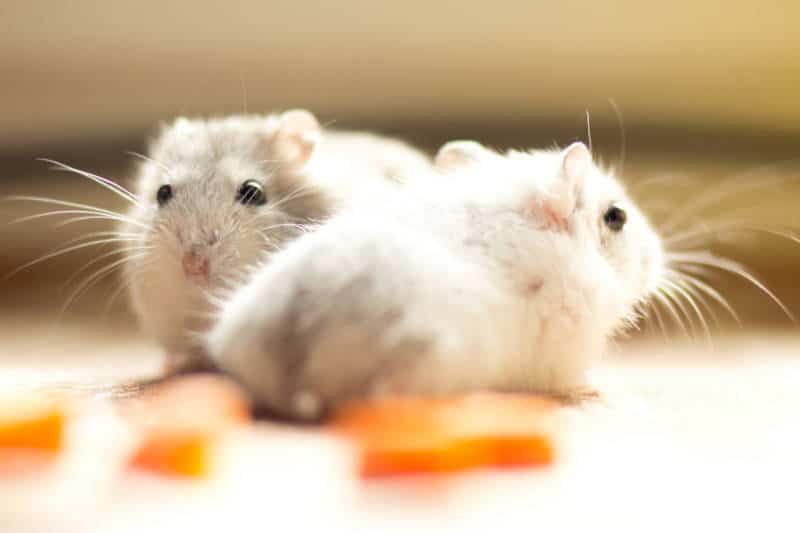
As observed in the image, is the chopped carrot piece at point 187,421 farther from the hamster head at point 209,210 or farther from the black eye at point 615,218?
the black eye at point 615,218

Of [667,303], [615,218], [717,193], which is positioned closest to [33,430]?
[615,218]

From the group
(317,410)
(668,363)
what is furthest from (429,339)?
(668,363)

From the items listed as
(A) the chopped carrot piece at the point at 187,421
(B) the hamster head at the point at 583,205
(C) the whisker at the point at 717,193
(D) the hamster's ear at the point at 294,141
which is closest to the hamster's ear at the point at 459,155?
(B) the hamster head at the point at 583,205

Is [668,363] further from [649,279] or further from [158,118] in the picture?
[158,118]

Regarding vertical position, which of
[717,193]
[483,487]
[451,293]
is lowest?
[483,487]

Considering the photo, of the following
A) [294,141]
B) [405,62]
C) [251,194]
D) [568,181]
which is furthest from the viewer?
[405,62]

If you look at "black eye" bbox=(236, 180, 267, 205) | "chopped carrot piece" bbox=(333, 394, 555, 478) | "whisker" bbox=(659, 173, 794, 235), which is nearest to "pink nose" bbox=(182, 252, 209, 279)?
"black eye" bbox=(236, 180, 267, 205)

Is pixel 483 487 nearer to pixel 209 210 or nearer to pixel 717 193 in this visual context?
pixel 209 210
